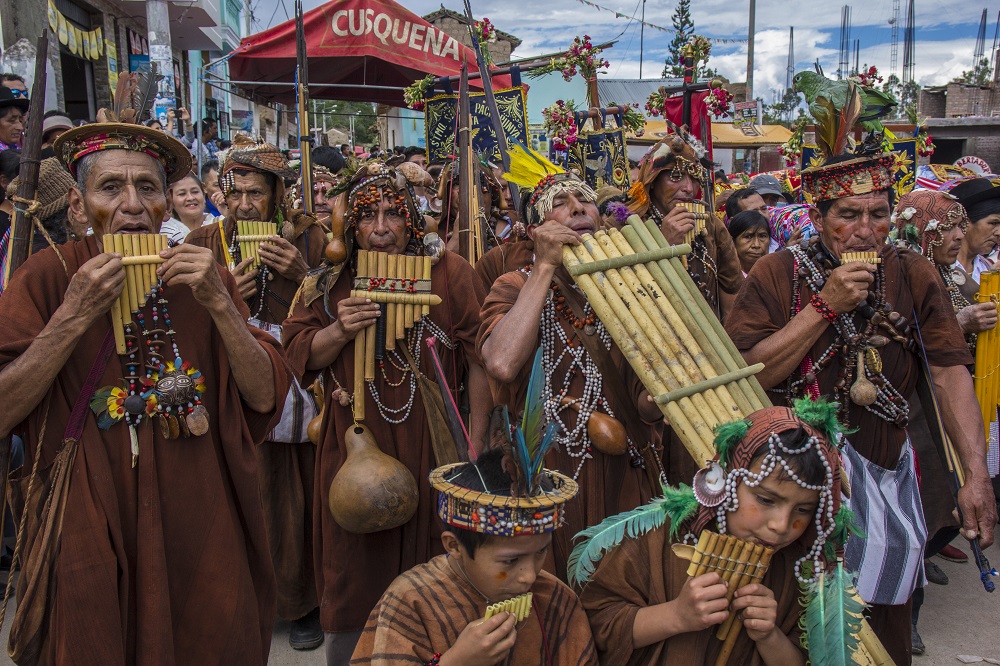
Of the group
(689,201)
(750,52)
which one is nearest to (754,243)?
(689,201)

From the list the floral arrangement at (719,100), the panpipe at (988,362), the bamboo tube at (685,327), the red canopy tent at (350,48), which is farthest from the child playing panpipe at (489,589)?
the red canopy tent at (350,48)

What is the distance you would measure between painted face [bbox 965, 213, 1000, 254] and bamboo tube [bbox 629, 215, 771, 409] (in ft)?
11.7

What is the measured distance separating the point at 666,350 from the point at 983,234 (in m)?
3.92

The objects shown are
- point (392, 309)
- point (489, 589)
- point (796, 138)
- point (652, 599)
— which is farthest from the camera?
point (796, 138)

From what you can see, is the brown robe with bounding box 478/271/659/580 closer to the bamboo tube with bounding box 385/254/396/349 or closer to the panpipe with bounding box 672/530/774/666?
the bamboo tube with bounding box 385/254/396/349

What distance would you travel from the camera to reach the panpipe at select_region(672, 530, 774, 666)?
7.02 ft

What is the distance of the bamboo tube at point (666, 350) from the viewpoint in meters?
2.44

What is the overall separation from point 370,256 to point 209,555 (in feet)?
4.34

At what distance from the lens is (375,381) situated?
3.48 meters

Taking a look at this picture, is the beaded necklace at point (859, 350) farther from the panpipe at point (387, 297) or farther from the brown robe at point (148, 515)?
the brown robe at point (148, 515)

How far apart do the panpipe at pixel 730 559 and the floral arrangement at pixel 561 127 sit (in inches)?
181

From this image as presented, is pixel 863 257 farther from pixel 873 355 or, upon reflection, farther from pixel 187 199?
pixel 187 199

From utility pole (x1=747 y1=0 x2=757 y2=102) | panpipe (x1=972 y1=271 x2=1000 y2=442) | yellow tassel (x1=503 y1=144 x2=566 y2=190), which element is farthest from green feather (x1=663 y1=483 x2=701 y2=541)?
utility pole (x1=747 y1=0 x2=757 y2=102)

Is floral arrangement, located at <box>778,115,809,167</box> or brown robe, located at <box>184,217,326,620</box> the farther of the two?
brown robe, located at <box>184,217,326,620</box>
